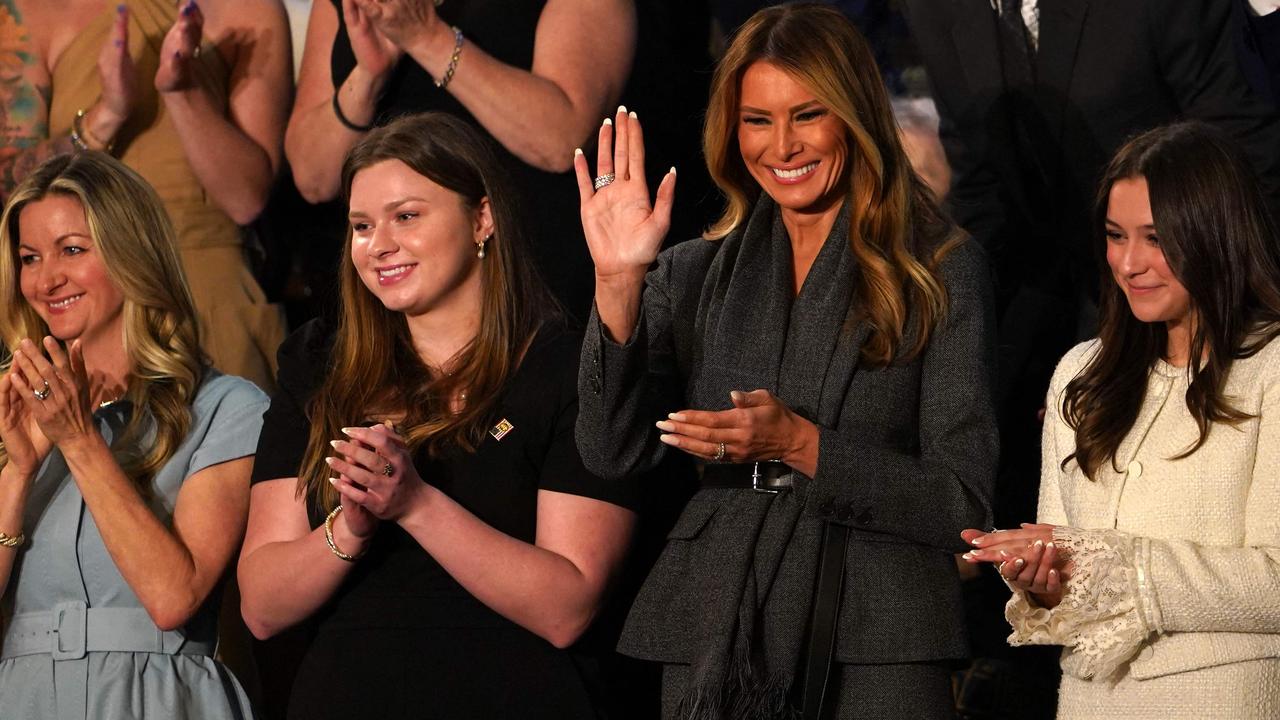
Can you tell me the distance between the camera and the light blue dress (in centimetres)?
324

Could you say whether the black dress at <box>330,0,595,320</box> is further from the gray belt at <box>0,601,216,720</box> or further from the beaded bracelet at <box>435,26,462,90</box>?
the gray belt at <box>0,601,216,720</box>

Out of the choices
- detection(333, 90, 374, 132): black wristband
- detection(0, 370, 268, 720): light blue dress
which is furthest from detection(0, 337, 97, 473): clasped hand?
detection(333, 90, 374, 132): black wristband

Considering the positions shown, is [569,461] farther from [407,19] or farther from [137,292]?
[407,19]

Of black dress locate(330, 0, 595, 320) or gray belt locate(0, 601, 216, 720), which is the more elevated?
black dress locate(330, 0, 595, 320)

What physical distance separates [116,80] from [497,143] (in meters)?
1.05

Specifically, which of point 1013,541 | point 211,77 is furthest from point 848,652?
point 211,77

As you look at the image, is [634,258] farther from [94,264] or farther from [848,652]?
[94,264]

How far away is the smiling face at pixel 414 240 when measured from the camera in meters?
3.18

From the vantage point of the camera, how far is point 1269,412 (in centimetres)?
260

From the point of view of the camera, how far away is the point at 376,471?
277cm

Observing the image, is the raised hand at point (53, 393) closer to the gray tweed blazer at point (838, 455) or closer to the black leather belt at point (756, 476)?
the gray tweed blazer at point (838, 455)

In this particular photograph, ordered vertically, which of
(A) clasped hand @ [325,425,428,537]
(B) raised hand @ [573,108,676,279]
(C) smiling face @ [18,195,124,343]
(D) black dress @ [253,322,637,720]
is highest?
(B) raised hand @ [573,108,676,279]

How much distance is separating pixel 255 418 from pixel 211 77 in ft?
3.92

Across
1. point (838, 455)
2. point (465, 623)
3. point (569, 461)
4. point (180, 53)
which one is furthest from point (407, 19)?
point (838, 455)
